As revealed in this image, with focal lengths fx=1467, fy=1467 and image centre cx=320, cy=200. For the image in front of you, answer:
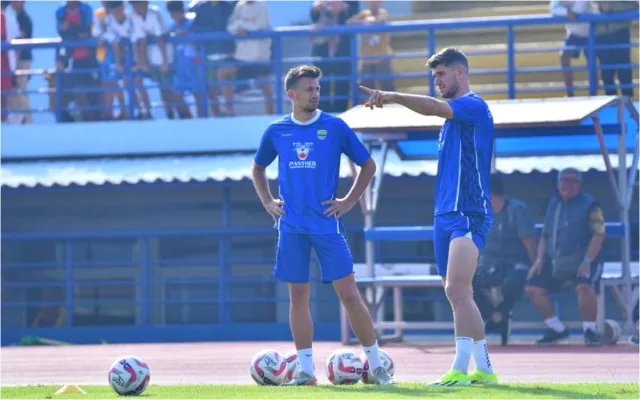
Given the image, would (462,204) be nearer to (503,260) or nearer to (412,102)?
(412,102)

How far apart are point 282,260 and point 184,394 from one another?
1172mm

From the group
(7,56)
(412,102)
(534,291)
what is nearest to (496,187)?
(534,291)

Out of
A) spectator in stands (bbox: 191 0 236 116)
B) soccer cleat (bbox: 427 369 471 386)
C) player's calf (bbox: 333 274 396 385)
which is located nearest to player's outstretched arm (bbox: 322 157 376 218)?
player's calf (bbox: 333 274 396 385)

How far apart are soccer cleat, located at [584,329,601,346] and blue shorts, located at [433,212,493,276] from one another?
17.4ft

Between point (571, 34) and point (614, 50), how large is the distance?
561 millimetres

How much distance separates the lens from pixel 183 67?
19656 millimetres

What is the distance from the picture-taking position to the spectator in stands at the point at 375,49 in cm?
1898

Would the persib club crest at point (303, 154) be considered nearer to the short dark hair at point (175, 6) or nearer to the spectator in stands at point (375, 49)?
the spectator in stands at point (375, 49)

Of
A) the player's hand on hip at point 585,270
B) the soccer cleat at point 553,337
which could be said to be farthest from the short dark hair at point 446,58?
the soccer cleat at point 553,337

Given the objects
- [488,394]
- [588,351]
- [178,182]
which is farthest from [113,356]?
[488,394]

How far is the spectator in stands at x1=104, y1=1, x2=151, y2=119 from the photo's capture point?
19375mm

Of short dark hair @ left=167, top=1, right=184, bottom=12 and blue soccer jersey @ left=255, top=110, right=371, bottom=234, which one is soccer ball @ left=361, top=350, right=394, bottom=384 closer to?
blue soccer jersey @ left=255, top=110, right=371, bottom=234

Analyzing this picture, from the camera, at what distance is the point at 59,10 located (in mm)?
20109

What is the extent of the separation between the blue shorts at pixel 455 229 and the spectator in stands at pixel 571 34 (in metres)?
8.33
